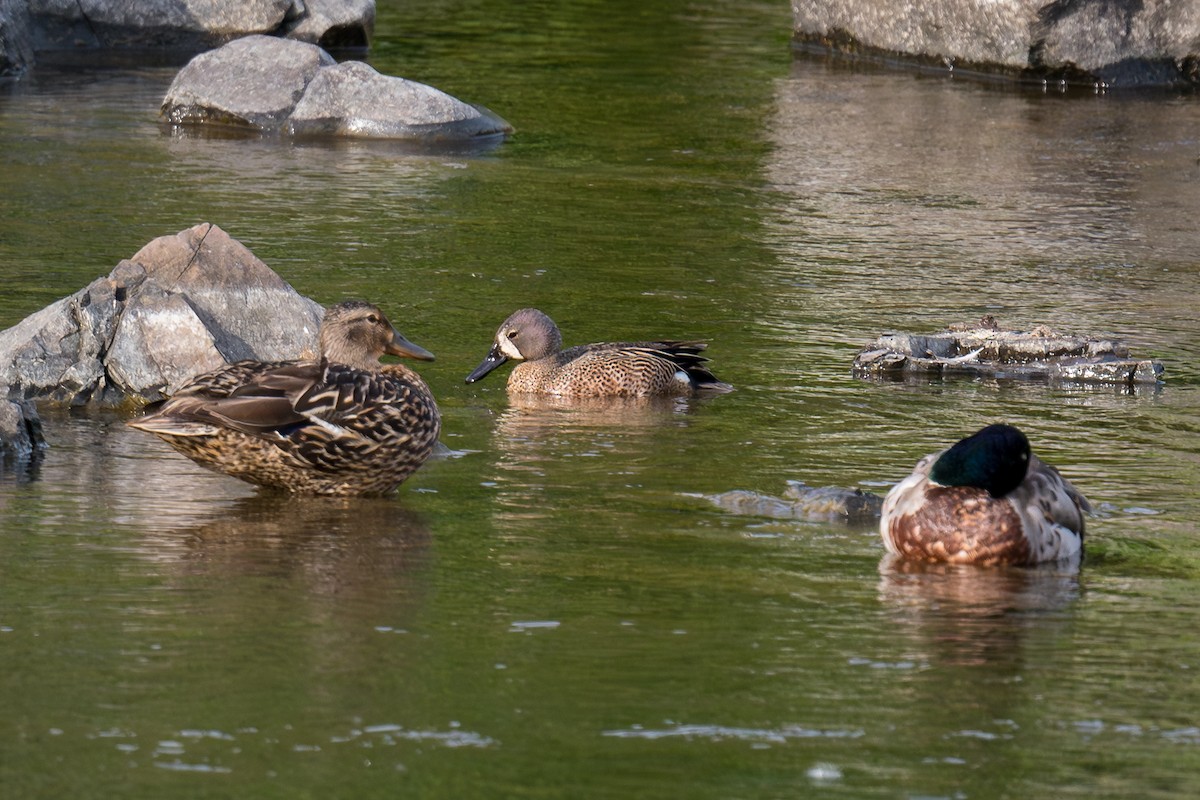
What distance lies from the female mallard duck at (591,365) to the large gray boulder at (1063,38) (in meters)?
13.4

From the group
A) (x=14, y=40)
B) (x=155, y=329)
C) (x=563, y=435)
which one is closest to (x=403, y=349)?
(x=563, y=435)

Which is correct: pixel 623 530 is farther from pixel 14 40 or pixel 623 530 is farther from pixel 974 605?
pixel 14 40

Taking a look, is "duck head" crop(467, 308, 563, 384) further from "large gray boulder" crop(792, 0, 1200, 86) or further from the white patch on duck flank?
"large gray boulder" crop(792, 0, 1200, 86)

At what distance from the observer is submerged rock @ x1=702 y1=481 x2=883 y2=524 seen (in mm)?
7977

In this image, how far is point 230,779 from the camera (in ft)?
16.5

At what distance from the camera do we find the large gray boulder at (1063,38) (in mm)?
22984

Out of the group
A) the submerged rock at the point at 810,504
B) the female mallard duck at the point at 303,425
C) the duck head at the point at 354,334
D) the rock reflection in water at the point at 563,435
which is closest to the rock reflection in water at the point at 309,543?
the female mallard duck at the point at 303,425

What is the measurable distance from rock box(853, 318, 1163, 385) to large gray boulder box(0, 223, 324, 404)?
299cm

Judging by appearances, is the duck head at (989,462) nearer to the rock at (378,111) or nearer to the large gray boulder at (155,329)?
the large gray boulder at (155,329)

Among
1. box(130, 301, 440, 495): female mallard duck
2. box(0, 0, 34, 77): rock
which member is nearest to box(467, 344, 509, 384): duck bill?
box(130, 301, 440, 495): female mallard duck

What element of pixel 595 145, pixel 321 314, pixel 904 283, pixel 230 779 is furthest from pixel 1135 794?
pixel 595 145

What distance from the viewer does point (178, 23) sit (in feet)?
81.0

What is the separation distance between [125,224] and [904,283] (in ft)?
17.6

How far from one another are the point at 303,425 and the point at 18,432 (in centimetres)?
143
